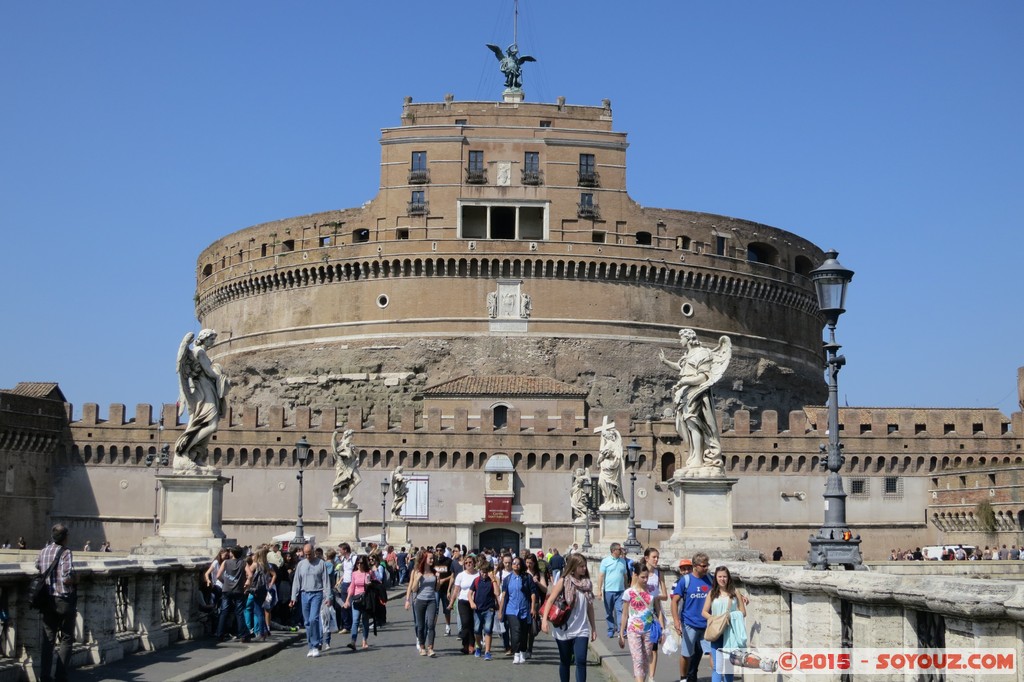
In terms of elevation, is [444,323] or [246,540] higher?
[444,323]

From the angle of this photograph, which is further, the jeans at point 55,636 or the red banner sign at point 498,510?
the red banner sign at point 498,510

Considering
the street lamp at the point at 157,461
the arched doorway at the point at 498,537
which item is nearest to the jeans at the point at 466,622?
the street lamp at the point at 157,461

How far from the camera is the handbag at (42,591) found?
876cm

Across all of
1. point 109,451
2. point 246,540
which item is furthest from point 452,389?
point 109,451

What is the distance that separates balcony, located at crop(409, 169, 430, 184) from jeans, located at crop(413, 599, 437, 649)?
4819 centimetres

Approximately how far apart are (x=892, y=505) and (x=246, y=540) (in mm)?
26442

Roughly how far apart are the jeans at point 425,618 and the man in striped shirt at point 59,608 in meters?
5.35

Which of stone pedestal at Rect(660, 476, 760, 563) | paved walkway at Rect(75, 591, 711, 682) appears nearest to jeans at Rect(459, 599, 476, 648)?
paved walkway at Rect(75, 591, 711, 682)

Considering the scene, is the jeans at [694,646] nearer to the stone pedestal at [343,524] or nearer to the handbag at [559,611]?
the handbag at [559,611]

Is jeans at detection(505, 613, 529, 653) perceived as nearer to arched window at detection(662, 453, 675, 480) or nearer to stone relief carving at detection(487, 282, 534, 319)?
arched window at detection(662, 453, 675, 480)

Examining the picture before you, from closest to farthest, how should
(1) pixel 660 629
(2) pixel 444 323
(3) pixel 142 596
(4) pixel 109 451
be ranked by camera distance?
(1) pixel 660 629
(3) pixel 142 596
(4) pixel 109 451
(2) pixel 444 323

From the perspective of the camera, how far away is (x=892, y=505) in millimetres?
53469

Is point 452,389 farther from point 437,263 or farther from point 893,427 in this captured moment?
point 893,427

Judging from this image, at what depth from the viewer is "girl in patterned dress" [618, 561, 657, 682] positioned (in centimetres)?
987
